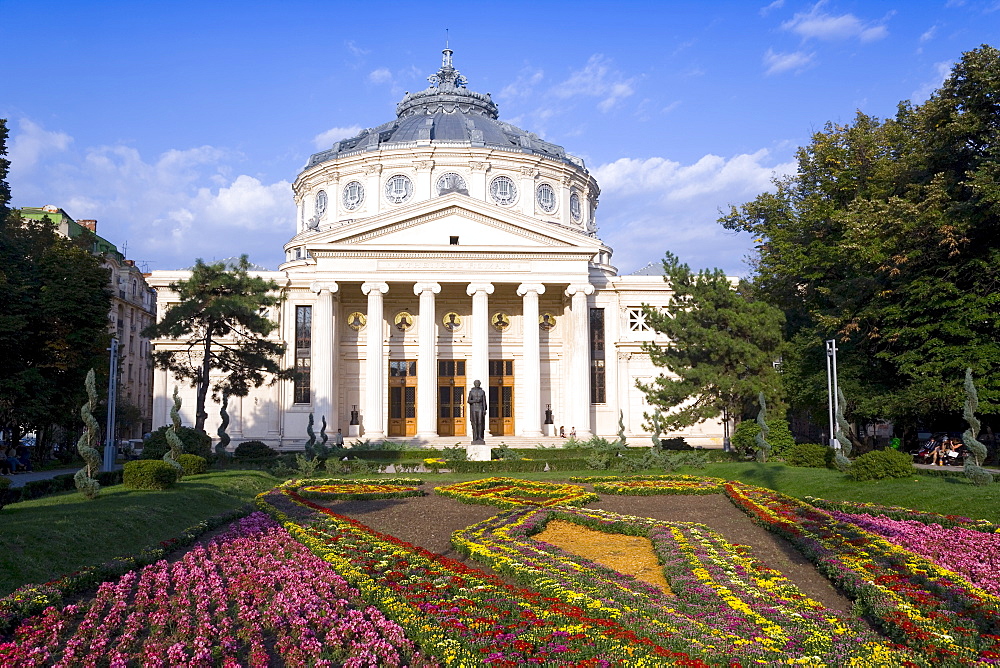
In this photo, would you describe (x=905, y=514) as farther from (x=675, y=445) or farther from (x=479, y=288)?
(x=479, y=288)

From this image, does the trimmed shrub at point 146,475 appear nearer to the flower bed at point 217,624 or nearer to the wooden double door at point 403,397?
the flower bed at point 217,624

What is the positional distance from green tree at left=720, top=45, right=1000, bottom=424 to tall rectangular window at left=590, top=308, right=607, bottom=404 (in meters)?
13.9

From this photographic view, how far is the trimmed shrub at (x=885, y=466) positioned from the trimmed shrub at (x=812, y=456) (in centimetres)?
555

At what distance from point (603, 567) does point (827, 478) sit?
12260 mm

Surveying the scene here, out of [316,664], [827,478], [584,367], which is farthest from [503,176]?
[316,664]

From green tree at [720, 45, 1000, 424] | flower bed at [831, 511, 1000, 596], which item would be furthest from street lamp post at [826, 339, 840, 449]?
flower bed at [831, 511, 1000, 596]

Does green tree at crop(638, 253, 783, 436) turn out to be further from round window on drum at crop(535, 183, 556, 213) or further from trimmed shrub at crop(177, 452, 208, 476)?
round window on drum at crop(535, 183, 556, 213)

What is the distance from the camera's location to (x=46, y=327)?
3459 centimetres

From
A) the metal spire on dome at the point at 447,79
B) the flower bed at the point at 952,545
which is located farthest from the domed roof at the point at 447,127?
the flower bed at the point at 952,545

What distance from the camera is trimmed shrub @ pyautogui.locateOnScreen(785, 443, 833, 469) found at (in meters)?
26.3

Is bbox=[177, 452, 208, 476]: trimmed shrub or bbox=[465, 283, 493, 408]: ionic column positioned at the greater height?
bbox=[465, 283, 493, 408]: ionic column

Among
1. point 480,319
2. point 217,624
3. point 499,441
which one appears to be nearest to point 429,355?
point 480,319

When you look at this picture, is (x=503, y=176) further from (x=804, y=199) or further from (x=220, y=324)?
(x=220, y=324)

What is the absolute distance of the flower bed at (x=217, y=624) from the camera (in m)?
7.91
